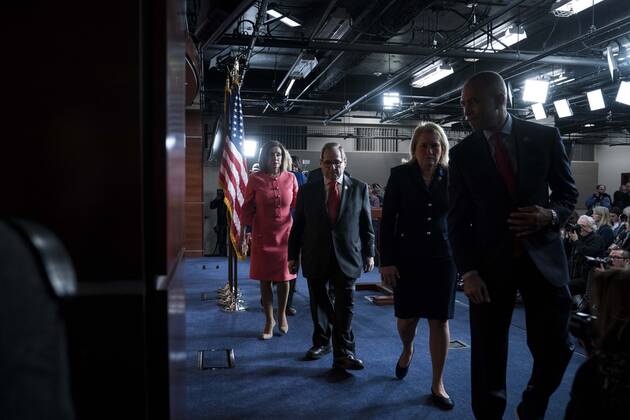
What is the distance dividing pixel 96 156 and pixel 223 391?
2693mm

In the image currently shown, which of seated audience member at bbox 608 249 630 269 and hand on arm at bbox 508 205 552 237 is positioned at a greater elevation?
hand on arm at bbox 508 205 552 237

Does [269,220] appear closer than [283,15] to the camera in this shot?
Yes

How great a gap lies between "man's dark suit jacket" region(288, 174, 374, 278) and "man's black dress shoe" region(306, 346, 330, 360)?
2.01 feet

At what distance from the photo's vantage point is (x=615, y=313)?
4.34 ft

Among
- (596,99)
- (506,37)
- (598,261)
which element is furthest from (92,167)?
(596,99)

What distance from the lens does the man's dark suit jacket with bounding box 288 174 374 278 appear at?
11.5 ft

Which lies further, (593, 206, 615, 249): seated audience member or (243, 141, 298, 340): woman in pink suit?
(593, 206, 615, 249): seated audience member

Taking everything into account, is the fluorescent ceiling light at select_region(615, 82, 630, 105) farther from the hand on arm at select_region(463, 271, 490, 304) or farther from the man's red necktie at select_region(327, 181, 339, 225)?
the hand on arm at select_region(463, 271, 490, 304)

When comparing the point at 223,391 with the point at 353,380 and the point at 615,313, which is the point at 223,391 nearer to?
the point at 353,380

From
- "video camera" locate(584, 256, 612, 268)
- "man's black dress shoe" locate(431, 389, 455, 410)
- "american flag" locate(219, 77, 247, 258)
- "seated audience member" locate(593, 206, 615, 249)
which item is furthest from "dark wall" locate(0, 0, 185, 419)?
"seated audience member" locate(593, 206, 615, 249)

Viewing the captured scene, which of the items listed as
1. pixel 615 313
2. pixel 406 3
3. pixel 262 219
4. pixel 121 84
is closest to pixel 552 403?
pixel 615 313

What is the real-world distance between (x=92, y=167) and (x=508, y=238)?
1.65 metres

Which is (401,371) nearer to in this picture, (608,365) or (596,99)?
(608,365)

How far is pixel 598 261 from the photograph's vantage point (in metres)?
5.14
